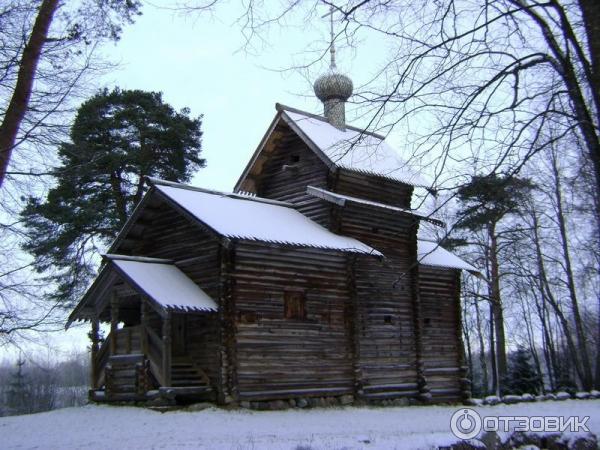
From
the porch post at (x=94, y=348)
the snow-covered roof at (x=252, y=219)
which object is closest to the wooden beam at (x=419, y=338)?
the snow-covered roof at (x=252, y=219)

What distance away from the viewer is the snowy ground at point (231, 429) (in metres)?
11.0

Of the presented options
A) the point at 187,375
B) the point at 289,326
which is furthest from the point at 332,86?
the point at 187,375

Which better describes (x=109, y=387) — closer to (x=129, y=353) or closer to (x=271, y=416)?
(x=129, y=353)

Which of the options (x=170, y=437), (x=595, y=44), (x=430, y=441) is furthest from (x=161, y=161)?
(x=595, y=44)

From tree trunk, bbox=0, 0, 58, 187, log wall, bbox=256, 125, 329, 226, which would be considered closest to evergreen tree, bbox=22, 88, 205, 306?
log wall, bbox=256, 125, 329, 226

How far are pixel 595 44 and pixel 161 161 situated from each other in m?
24.9

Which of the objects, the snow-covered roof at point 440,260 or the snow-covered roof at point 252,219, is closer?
the snow-covered roof at point 252,219

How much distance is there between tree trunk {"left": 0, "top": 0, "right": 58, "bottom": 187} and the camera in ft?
31.3

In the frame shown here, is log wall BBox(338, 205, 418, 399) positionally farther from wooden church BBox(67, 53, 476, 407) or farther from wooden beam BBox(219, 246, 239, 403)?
wooden beam BBox(219, 246, 239, 403)

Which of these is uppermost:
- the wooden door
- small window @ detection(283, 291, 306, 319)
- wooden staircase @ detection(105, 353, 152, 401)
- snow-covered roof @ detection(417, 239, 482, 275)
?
snow-covered roof @ detection(417, 239, 482, 275)

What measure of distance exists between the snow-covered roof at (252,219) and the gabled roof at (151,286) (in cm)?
201

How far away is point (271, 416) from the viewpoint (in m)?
16.3

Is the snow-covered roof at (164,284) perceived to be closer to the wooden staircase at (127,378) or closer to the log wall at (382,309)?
the wooden staircase at (127,378)

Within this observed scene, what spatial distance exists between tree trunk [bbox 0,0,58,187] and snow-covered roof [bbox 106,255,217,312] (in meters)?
7.64
